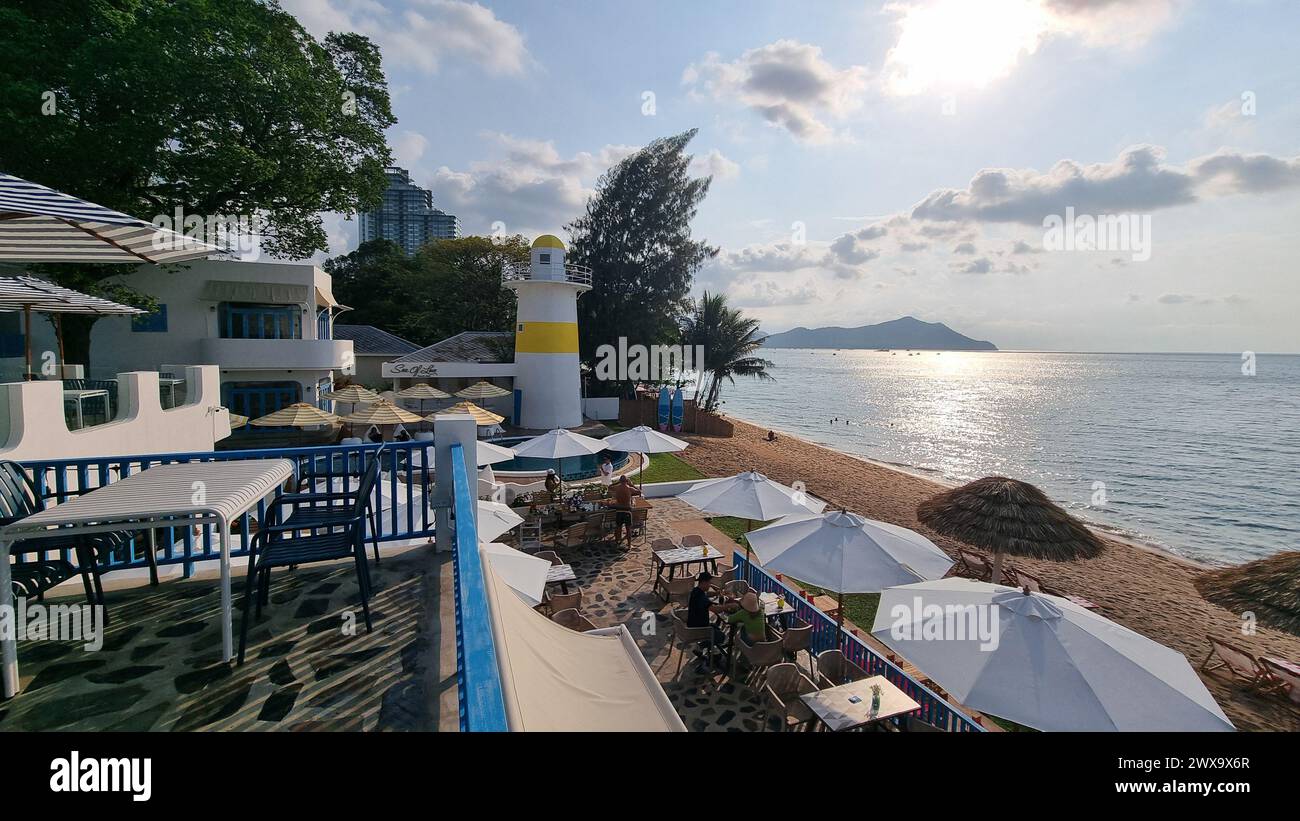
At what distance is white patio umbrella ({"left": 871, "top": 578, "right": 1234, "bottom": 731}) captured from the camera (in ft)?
15.0

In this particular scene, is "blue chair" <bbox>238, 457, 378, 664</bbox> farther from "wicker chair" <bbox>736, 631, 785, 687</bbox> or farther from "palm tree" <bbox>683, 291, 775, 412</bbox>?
"palm tree" <bbox>683, 291, 775, 412</bbox>

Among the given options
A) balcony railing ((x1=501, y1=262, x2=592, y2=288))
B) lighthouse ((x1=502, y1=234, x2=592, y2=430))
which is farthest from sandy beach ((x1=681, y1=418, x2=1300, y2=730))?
balcony railing ((x1=501, y1=262, x2=592, y2=288))

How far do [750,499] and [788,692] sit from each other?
12.5 feet

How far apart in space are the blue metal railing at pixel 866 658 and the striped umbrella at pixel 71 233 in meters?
8.57

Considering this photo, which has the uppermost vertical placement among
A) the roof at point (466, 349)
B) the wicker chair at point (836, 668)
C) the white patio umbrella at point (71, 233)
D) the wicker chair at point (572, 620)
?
the roof at point (466, 349)

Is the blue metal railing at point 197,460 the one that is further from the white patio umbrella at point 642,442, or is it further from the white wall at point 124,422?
the white patio umbrella at point 642,442

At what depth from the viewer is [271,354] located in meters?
22.6

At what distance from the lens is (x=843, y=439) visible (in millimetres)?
48344

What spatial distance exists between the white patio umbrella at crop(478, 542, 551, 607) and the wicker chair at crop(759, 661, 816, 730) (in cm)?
305

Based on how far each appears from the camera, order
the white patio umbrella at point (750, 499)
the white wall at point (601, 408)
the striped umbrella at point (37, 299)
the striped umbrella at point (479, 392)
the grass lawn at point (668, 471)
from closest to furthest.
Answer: the striped umbrella at point (37, 299) → the white patio umbrella at point (750, 499) → the grass lawn at point (668, 471) → the striped umbrella at point (479, 392) → the white wall at point (601, 408)

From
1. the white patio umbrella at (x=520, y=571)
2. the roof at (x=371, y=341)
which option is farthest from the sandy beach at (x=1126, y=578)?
the roof at (x=371, y=341)

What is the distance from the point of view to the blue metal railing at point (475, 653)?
1.77m
